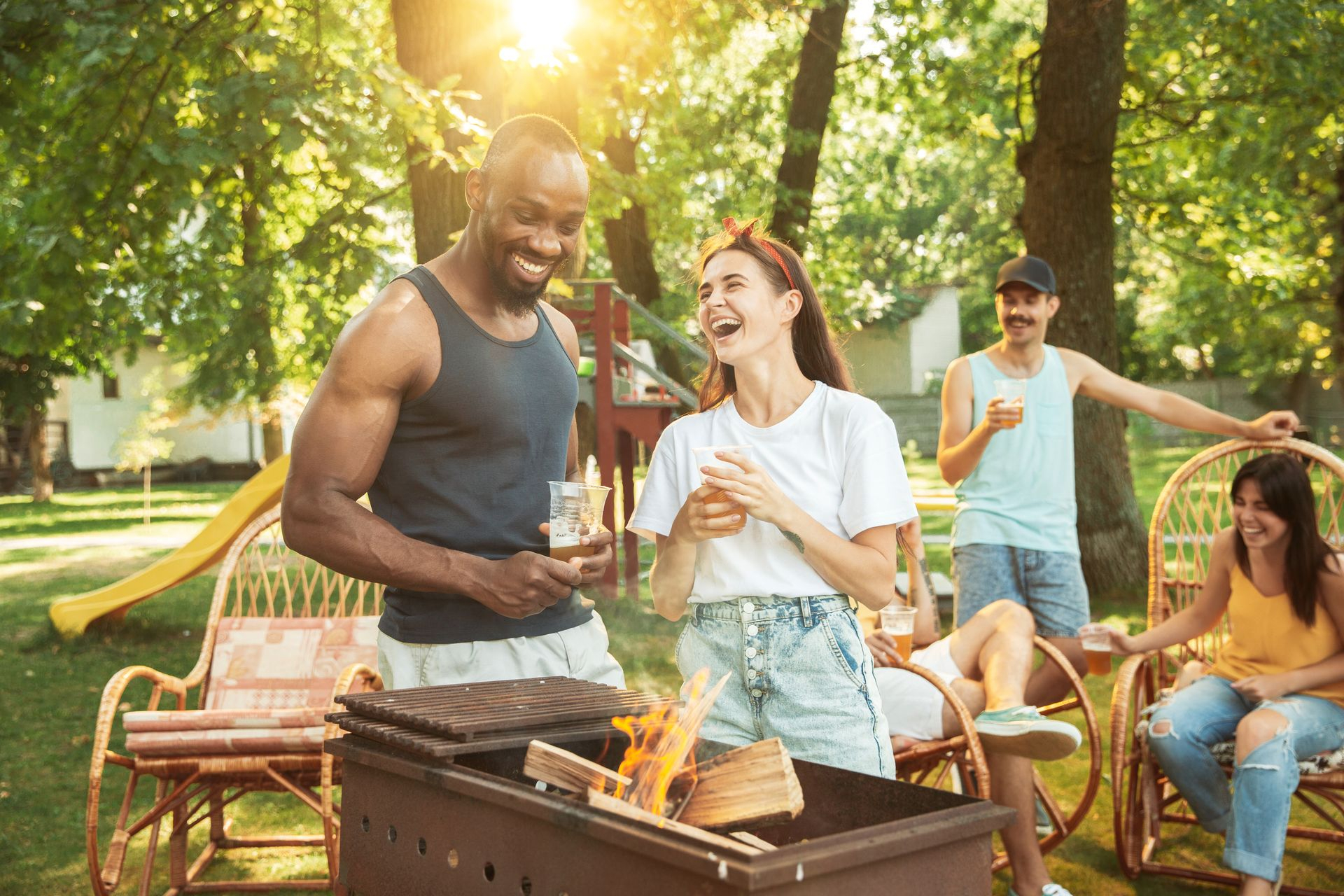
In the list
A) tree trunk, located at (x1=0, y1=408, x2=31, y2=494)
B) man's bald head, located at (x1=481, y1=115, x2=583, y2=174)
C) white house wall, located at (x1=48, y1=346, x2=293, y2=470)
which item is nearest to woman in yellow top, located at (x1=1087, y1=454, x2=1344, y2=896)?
man's bald head, located at (x1=481, y1=115, x2=583, y2=174)

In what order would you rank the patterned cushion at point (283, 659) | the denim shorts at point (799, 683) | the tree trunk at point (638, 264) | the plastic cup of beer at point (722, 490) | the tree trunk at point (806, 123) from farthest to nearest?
the tree trunk at point (638, 264), the tree trunk at point (806, 123), the patterned cushion at point (283, 659), the denim shorts at point (799, 683), the plastic cup of beer at point (722, 490)

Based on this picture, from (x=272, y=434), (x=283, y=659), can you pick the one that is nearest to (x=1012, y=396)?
(x=283, y=659)

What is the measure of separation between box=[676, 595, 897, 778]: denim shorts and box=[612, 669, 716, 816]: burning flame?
222 millimetres

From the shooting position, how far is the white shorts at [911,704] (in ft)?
12.8

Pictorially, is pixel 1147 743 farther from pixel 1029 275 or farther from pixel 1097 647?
pixel 1029 275

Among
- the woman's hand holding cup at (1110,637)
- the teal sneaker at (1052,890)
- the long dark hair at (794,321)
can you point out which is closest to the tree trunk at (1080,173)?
the woman's hand holding cup at (1110,637)

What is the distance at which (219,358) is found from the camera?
400 inches

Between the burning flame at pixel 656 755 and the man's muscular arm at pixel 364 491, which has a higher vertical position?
the man's muscular arm at pixel 364 491

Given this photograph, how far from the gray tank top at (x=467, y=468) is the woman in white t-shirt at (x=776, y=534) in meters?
0.29

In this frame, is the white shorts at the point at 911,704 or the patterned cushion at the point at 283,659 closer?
the white shorts at the point at 911,704

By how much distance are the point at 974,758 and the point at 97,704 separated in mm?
5909

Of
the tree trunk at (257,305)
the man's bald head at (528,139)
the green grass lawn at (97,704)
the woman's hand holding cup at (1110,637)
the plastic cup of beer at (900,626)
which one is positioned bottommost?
the green grass lawn at (97,704)

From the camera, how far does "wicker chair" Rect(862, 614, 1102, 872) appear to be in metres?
3.64

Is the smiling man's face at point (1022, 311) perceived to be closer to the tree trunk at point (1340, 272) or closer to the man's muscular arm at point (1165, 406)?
the man's muscular arm at point (1165, 406)
